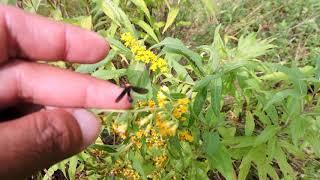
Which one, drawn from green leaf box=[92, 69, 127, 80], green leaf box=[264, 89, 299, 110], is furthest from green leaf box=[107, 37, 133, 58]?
green leaf box=[264, 89, 299, 110]

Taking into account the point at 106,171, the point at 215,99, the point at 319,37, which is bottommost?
the point at 106,171

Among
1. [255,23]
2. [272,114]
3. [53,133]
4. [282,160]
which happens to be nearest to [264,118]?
[272,114]

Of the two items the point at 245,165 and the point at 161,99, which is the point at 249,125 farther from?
the point at 161,99

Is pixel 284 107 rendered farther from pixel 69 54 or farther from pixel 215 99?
pixel 69 54

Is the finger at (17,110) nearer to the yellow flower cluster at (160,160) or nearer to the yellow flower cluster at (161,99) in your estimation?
the yellow flower cluster at (161,99)

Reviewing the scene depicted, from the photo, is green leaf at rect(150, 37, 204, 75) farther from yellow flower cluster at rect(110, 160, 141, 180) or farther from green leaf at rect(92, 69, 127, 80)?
yellow flower cluster at rect(110, 160, 141, 180)

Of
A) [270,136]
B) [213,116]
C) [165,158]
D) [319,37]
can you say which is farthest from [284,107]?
[319,37]
